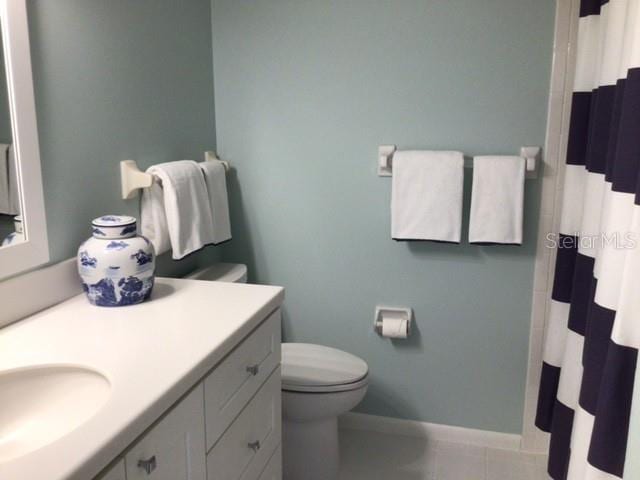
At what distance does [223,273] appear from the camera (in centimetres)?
219

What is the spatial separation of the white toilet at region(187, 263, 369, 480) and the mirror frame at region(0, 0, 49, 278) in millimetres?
749

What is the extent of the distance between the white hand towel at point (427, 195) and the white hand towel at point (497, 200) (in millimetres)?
58

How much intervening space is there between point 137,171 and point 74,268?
0.36 m

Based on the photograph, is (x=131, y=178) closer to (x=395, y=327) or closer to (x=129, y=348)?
(x=129, y=348)

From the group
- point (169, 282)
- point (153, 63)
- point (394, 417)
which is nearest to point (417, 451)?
point (394, 417)

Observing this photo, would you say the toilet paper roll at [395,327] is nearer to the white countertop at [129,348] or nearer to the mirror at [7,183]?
the white countertop at [129,348]

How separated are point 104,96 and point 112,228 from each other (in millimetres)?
411

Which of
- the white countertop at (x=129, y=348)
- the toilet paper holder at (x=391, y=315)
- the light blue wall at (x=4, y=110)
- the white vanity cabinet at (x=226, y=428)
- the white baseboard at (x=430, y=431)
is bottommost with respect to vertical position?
the white baseboard at (x=430, y=431)

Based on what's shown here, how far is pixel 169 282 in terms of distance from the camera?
168cm

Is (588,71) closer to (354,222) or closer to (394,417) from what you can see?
(354,222)

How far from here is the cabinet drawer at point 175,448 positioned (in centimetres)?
98

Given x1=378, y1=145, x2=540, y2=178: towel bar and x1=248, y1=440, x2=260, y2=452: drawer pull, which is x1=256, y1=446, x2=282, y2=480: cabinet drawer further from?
x1=378, y1=145, x2=540, y2=178: towel bar

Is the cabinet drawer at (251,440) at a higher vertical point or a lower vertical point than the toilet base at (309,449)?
higher

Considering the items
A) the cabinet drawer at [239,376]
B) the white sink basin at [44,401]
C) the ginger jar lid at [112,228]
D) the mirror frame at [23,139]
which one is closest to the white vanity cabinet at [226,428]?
the cabinet drawer at [239,376]
